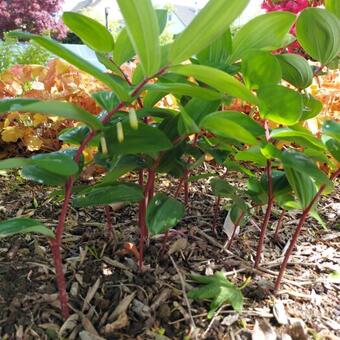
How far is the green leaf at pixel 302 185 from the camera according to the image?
0.64 meters

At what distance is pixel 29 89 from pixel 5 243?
3.01 ft

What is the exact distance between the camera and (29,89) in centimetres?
164

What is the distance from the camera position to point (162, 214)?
0.63 metres

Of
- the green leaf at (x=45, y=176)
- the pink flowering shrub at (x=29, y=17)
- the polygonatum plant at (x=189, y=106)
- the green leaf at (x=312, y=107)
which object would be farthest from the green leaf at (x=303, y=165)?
the pink flowering shrub at (x=29, y=17)

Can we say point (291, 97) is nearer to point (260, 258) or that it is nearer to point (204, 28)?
point (204, 28)

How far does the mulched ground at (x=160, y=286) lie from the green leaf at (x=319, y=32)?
1.46 feet

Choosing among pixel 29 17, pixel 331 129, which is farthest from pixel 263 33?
pixel 29 17

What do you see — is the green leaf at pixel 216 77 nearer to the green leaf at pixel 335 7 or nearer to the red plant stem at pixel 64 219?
the red plant stem at pixel 64 219

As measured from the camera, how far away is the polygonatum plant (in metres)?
0.43

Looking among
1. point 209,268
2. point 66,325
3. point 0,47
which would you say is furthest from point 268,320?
point 0,47

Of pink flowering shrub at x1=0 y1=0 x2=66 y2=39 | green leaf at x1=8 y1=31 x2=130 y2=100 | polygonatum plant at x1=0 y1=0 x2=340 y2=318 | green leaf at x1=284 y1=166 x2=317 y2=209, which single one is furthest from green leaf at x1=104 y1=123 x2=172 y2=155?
pink flowering shrub at x1=0 y1=0 x2=66 y2=39

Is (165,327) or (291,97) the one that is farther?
(165,327)

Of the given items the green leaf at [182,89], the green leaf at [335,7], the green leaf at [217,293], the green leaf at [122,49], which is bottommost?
the green leaf at [217,293]

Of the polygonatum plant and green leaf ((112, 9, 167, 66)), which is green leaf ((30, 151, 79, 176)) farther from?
green leaf ((112, 9, 167, 66))
